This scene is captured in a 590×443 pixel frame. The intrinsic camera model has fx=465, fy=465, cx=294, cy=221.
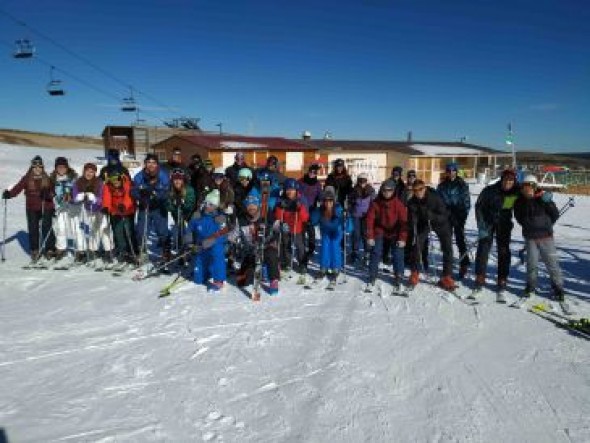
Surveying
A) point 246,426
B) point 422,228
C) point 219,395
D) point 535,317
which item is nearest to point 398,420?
point 246,426

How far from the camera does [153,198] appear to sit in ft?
25.7

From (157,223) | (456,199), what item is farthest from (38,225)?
(456,199)

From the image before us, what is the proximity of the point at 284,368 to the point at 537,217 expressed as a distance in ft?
13.3

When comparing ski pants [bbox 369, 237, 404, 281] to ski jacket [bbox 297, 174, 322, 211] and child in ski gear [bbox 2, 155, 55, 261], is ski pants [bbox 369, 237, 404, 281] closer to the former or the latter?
ski jacket [bbox 297, 174, 322, 211]

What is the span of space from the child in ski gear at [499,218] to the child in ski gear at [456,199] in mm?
584

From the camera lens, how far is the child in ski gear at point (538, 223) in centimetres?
627

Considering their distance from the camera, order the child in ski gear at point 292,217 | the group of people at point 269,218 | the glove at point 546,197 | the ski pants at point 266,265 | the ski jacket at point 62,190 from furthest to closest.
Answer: the ski jacket at point 62,190
the child in ski gear at point 292,217
the ski pants at point 266,265
the group of people at point 269,218
the glove at point 546,197

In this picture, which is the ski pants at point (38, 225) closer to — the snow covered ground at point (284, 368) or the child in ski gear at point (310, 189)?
the snow covered ground at point (284, 368)

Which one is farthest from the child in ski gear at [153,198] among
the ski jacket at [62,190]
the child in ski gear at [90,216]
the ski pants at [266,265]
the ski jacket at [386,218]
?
the ski jacket at [386,218]

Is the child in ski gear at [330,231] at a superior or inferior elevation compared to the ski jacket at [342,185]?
inferior

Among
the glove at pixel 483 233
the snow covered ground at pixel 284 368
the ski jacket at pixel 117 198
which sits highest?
the ski jacket at pixel 117 198

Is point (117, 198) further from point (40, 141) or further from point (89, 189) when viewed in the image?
point (40, 141)

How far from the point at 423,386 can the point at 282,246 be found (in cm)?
402

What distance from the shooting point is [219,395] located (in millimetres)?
4137
